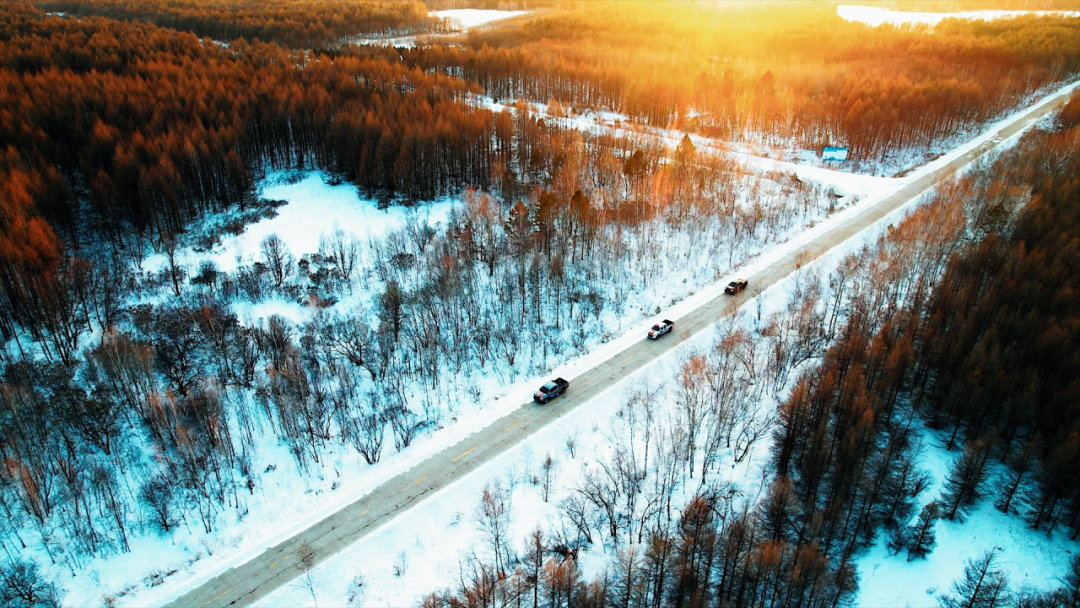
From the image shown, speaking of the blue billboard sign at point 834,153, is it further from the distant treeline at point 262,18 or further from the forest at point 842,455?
the distant treeline at point 262,18

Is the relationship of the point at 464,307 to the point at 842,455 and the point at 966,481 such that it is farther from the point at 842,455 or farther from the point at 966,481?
the point at 966,481

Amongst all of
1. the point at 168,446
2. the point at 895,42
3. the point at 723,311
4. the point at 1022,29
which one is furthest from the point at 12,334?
the point at 1022,29

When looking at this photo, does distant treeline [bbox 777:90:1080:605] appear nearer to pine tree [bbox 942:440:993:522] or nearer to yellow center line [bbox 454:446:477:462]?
pine tree [bbox 942:440:993:522]

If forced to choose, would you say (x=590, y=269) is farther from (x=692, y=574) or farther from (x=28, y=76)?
(x=28, y=76)

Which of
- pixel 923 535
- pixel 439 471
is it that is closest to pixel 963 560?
pixel 923 535

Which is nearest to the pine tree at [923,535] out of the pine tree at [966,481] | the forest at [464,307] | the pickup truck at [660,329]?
the forest at [464,307]
